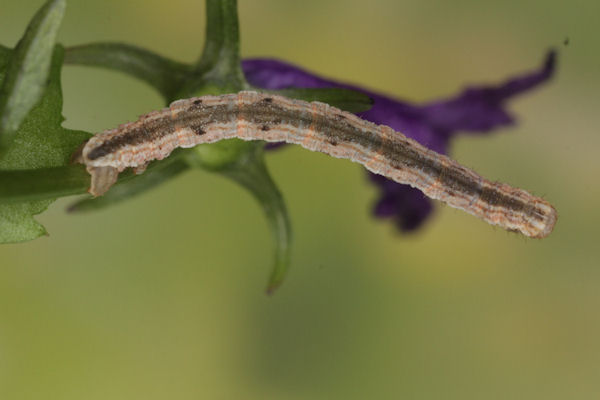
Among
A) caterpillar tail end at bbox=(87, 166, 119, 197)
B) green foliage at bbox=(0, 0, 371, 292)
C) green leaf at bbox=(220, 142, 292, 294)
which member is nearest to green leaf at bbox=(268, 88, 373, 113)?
green foliage at bbox=(0, 0, 371, 292)

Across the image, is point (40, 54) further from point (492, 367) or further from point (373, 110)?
point (492, 367)

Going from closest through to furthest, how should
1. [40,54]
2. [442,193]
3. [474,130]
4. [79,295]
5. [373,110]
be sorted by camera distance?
[40,54] → [442,193] → [373,110] → [474,130] → [79,295]

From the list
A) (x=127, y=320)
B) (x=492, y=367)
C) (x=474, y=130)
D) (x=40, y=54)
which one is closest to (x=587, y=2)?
(x=474, y=130)

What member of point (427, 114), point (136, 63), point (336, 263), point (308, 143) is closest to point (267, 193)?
point (308, 143)

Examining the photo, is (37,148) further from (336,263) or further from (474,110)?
(336,263)

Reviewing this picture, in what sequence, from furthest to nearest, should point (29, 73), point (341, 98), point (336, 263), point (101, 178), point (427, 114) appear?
1. point (336, 263)
2. point (427, 114)
3. point (341, 98)
4. point (101, 178)
5. point (29, 73)

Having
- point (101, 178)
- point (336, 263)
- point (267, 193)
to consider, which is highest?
point (336, 263)

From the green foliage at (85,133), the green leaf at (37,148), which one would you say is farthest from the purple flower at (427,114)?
the green leaf at (37,148)
